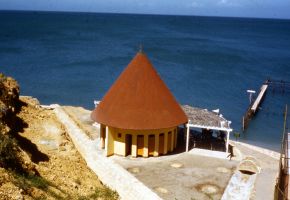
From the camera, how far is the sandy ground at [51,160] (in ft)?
48.1

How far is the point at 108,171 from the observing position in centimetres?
2170

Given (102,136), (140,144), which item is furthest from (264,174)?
(102,136)

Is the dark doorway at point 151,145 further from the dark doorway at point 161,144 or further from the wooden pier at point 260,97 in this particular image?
the wooden pier at point 260,97

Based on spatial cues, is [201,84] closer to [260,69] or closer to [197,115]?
[260,69]

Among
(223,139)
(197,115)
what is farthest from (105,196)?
(223,139)

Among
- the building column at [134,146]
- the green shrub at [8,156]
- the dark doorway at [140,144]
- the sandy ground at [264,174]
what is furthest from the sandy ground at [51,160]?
the sandy ground at [264,174]

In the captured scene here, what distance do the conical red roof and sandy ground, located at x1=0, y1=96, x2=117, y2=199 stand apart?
3173 mm

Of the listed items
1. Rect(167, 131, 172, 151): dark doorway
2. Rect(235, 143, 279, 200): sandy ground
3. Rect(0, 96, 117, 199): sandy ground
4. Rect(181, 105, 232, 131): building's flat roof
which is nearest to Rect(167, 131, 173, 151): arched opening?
Rect(167, 131, 172, 151): dark doorway

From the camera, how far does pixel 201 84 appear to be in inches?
2527

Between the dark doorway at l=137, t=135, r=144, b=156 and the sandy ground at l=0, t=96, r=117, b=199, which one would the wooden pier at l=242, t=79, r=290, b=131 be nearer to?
the dark doorway at l=137, t=135, r=144, b=156

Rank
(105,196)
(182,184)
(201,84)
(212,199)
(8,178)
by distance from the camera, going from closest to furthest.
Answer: (8,178), (105,196), (212,199), (182,184), (201,84)

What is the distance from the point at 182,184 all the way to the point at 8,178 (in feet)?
32.1

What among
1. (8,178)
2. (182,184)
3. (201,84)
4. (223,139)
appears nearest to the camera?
(8,178)

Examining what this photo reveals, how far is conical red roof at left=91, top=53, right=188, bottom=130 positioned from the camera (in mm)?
23266
